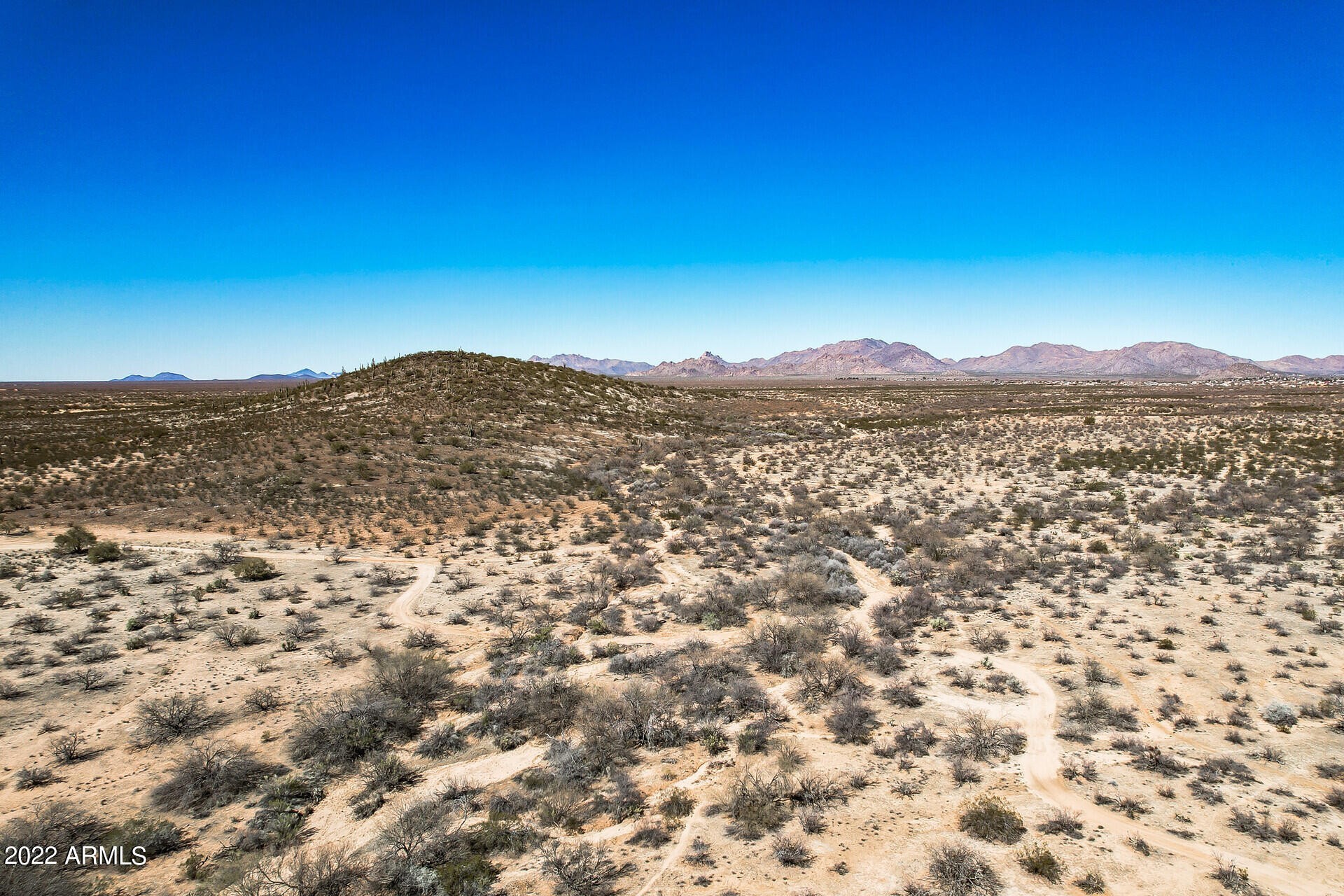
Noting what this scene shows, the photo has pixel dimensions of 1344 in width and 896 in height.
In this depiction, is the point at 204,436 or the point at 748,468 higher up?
the point at 204,436

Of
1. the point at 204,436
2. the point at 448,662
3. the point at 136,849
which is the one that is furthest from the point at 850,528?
the point at 204,436

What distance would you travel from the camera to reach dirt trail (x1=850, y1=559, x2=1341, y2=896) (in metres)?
5.95

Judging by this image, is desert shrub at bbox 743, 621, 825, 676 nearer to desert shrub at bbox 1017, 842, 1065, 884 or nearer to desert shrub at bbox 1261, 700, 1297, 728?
desert shrub at bbox 1017, 842, 1065, 884

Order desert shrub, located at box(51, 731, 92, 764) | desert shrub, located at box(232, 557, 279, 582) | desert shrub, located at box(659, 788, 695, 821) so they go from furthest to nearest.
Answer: desert shrub, located at box(232, 557, 279, 582) → desert shrub, located at box(51, 731, 92, 764) → desert shrub, located at box(659, 788, 695, 821)

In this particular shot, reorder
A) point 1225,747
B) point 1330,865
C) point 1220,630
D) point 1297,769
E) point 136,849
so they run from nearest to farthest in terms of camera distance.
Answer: point 1330,865 → point 136,849 → point 1297,769 → point 1225,747 → point 1220,630

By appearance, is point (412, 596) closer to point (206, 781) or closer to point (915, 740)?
point (206, 781)

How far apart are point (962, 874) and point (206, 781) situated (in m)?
9.15

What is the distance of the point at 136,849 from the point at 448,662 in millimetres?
4680

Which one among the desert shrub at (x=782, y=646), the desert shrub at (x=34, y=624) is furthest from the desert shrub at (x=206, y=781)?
the desert shrub at (x=782, y=646)

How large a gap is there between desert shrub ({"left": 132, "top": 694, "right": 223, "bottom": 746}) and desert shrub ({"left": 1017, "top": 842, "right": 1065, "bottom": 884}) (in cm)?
1127

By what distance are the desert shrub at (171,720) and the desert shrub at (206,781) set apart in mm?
793

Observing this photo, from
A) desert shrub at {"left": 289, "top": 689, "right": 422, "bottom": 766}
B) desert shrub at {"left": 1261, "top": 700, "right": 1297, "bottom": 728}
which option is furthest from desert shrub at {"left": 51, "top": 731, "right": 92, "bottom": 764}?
desert shrub at {"left": 1261, "top": 700, "right": 1297, "bottom": 728}

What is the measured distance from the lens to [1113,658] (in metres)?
10.7

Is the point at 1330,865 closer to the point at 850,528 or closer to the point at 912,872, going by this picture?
the point at 912,872
